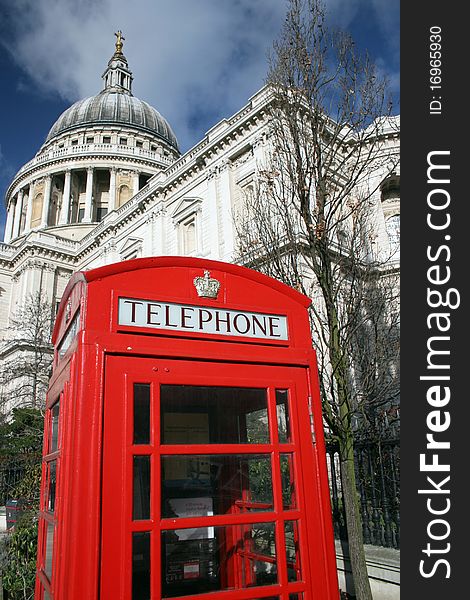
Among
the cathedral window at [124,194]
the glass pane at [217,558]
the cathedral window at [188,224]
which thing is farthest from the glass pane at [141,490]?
the cathedral window at [124,194]

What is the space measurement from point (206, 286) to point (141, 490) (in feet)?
3.85

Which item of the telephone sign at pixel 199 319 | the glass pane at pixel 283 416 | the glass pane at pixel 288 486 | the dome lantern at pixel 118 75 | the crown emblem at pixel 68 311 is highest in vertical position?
the dome lantern at pixel 118 75

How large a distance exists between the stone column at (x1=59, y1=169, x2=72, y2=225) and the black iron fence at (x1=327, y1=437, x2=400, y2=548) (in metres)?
41.4

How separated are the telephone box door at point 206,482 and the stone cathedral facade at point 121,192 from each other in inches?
248

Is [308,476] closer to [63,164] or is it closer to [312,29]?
[312,29]

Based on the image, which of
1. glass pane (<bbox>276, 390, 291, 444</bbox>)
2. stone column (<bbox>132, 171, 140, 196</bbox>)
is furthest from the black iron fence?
stone column (<bbox>132, 171, 140, 196</bbox>)

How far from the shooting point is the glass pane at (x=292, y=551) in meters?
2.69

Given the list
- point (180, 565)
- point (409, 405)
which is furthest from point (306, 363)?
point (180, 565)

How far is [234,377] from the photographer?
9.08 ft

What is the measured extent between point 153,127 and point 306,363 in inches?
2168

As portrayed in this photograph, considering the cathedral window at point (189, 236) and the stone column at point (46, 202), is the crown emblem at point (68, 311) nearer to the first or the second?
the cathedral window at point (189, 236)

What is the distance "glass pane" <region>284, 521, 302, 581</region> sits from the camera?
2.69 metres

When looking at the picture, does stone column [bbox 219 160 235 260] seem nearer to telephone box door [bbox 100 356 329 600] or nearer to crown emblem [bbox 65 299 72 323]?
crown emblem [bbox 65 299 72 323]

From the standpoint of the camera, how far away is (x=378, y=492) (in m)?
6.37
